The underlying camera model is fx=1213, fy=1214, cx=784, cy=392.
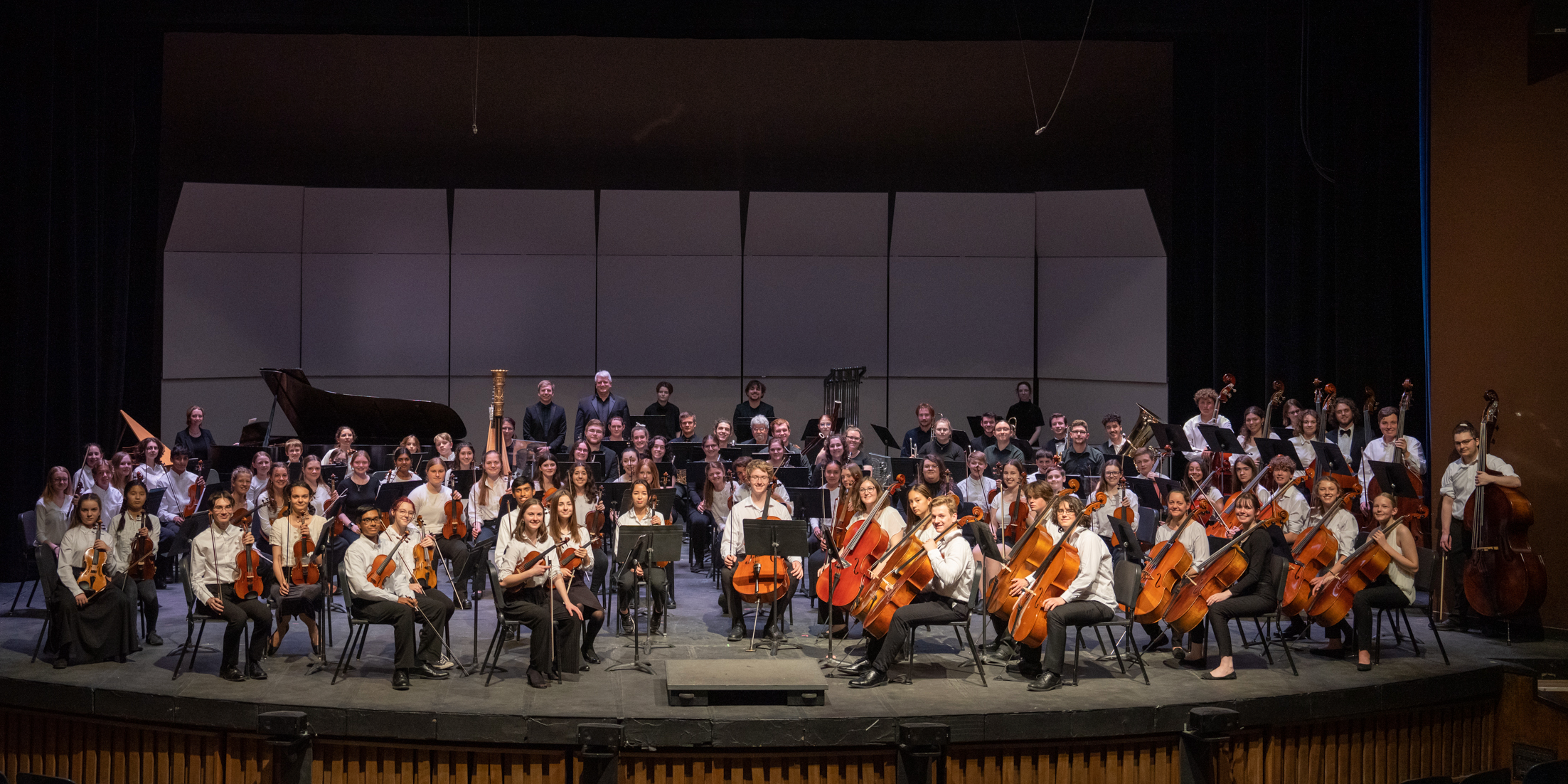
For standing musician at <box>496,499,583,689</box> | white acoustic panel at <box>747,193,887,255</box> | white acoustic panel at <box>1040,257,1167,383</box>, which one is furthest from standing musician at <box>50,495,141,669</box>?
white acoustic panel at <box>1040,257,1167,383</box>

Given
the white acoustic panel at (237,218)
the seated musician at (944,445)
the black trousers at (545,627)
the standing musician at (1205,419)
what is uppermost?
the white acoustic panel at (237,218)

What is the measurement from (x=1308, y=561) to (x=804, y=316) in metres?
7.62

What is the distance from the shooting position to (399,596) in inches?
243

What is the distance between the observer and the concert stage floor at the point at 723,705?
5.44 m

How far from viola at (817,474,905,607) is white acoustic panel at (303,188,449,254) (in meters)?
8.02

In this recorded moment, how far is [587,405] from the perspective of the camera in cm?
1041

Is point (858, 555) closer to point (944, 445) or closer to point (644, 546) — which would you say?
point (644, 546)

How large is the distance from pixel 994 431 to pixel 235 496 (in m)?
→ 5.36

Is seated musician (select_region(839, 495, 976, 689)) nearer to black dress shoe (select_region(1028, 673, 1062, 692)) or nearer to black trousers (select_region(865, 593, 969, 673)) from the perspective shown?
black trousers (select_region(865, 593, 969, 673))

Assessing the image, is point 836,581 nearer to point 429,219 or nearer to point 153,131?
point 153,131

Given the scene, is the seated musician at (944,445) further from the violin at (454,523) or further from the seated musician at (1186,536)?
the violin at (454,523)

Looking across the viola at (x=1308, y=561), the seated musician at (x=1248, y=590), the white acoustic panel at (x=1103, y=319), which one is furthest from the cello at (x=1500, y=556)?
the white acoustic panel at (x=1103, y=319)

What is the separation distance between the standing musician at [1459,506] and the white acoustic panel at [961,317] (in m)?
6.36

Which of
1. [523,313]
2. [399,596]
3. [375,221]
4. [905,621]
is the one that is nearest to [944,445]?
[905,621]
